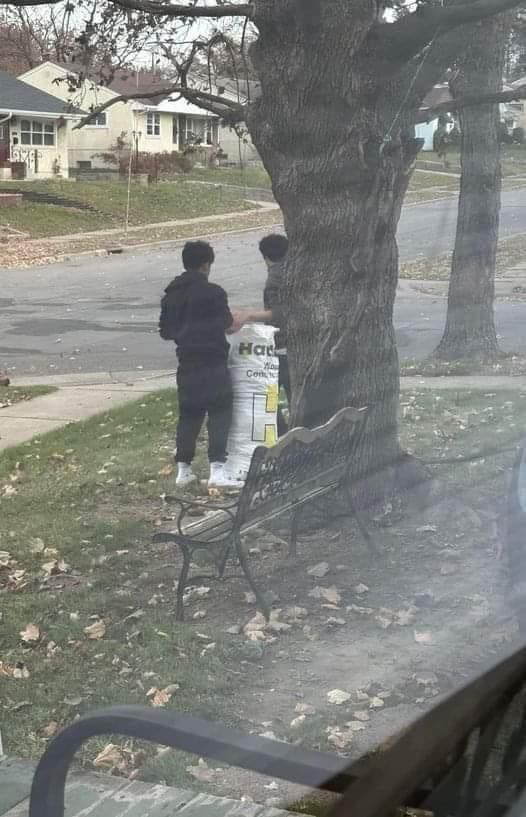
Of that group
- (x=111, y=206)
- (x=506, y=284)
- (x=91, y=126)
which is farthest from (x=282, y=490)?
(x=111, y=206)

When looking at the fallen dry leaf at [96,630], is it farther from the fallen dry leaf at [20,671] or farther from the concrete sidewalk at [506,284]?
the concrete sidewalk at [506,284]

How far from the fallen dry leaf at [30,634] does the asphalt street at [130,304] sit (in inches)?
117

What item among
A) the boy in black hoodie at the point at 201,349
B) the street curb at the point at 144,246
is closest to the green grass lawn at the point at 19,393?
the street curb at the point at 144,246

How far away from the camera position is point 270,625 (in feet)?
12.6

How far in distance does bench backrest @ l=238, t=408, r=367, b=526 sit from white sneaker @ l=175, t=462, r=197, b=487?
54.4 inches

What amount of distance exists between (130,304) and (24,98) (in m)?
3.05

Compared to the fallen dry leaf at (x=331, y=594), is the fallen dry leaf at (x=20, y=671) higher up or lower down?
lower down

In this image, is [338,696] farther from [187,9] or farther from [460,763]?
[187,9]

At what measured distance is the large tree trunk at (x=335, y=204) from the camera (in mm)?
4719

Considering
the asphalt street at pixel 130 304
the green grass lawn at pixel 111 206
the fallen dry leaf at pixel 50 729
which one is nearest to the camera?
the fallen dry leaf at pixel 50 729

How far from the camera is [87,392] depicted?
9.71 m

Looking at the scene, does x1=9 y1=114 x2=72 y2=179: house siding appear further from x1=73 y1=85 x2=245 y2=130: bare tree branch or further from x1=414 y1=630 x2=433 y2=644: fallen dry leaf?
x1=414 y1=630 x2=433 y2=644: fallen dry leaf

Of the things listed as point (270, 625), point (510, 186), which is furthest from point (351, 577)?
point (510, 186)

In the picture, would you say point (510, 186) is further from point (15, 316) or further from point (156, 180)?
point (15, 316)
